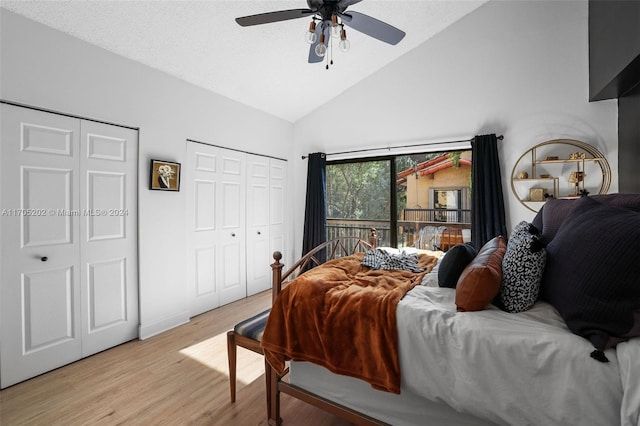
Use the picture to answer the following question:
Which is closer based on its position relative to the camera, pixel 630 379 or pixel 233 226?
pixel 630 379

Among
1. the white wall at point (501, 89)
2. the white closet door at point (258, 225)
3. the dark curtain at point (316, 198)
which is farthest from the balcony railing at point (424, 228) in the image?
the white closet door at point (258, 225)

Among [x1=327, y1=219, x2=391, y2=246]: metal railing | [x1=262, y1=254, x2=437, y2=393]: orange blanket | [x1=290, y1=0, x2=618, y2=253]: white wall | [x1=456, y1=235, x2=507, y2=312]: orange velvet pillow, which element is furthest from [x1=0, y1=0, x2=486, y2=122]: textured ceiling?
[x1=456, y1=235, x2=507, y2=312]: orange velvet pillow

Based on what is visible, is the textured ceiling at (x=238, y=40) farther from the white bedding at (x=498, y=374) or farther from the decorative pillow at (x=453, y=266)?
the white bedding at (x=498, y=374)

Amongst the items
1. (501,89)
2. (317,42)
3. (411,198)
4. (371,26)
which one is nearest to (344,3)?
(371,26)

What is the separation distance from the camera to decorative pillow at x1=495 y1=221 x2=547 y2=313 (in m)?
1.32

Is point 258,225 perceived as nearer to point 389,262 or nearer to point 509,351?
point 389,262

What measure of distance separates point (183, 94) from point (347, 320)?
2915 millimetres

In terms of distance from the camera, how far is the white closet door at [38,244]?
6.84 ft

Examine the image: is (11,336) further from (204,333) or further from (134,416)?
(204,333)

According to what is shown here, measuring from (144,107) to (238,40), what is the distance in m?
1.08

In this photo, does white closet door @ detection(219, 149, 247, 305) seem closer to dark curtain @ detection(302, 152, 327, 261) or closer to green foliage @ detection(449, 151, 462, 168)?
dark curtain @ detection(302, 152, 327, 261)

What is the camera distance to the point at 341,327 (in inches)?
57.6

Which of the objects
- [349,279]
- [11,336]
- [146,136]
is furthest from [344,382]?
[146,136]

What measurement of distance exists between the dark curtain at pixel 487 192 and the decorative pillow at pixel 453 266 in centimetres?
174
